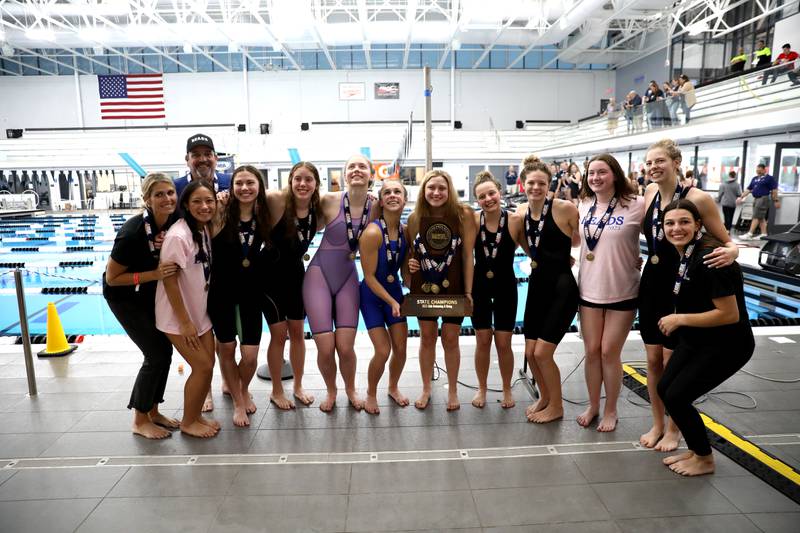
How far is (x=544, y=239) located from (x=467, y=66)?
92.2 feet

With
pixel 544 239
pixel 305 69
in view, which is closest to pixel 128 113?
pixel 305 69

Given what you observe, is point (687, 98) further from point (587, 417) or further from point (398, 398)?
point (398, 398)

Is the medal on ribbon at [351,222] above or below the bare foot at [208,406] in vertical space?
above

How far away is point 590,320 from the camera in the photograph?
3314mm

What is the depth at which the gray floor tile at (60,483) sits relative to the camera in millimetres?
2734

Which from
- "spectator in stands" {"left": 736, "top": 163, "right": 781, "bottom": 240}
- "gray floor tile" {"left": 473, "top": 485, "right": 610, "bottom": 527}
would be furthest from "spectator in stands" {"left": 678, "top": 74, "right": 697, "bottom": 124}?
"gray floor tile" {"left": 473, "top": 485, "right": 610, "bottom": 527}

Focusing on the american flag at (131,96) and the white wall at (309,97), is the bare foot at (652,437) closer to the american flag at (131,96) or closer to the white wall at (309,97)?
the american flag at (131,96)

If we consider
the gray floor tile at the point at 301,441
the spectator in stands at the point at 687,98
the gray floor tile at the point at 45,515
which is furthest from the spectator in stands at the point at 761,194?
the gray floor tile at the point at 45,515

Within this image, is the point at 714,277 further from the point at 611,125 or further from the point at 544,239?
the point at 611,125

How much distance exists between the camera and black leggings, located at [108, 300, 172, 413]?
10.3 ft

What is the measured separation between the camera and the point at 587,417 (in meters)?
3.46

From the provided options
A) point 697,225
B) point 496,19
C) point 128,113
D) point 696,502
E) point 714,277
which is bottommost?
point 696,502

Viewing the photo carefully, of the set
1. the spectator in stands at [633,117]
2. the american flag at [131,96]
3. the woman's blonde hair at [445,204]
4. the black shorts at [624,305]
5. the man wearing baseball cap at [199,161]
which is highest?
the american flag at [131,96]

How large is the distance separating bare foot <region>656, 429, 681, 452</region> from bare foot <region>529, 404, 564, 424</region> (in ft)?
2.04
